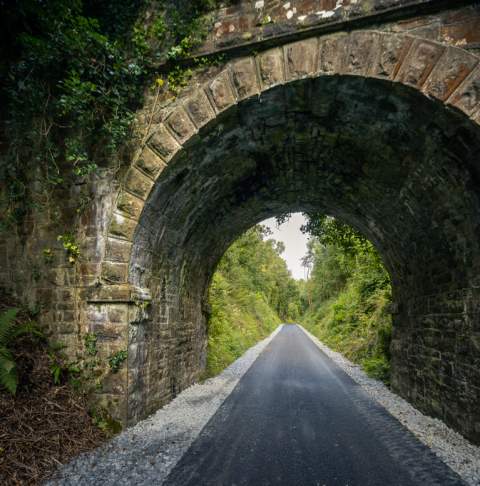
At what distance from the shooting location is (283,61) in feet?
14.4

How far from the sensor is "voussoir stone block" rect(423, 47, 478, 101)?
146 inches

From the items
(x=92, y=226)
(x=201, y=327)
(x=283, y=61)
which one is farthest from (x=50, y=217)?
(x=201, y=327)

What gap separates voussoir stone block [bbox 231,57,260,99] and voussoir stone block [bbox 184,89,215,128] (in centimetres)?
47

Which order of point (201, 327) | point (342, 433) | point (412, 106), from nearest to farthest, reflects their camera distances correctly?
point (412, 106), point (342, 433), point (201, 327)

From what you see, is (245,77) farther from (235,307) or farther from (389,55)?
(235,307)

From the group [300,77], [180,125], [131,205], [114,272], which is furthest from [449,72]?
[114,272]

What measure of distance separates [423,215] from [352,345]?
9.53 meters

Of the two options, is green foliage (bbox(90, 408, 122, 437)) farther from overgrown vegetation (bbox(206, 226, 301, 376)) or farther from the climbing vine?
overgrown vegetation (bbox(206, 226, 301, 376))

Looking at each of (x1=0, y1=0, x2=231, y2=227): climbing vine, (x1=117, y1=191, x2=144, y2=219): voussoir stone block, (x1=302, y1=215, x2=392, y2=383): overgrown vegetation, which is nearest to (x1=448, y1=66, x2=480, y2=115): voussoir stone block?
(x1=0, y1=0, x2=231, y2=227): climbing vine

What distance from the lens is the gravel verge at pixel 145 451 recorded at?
3.54 meters

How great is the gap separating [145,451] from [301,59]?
545 cm

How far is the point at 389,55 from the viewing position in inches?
156

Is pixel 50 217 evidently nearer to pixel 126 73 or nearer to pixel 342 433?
pixel 126 73

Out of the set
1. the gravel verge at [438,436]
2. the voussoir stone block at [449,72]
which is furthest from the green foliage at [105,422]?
the voussoir stone block at [449,72]
